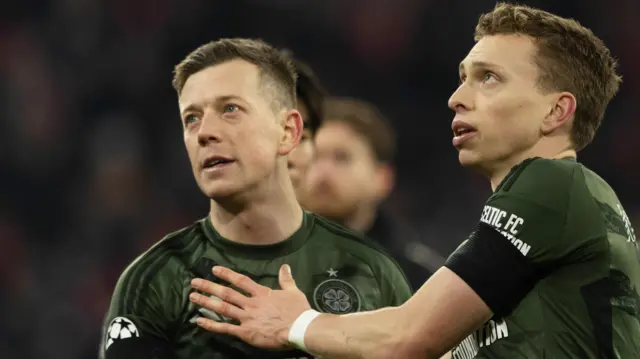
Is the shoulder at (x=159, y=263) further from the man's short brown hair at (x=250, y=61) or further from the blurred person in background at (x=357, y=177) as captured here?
the blurred person in background at (x=357, y=177)

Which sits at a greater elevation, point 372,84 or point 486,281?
point 372,84

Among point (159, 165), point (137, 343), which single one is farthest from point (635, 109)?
point (137, 343)

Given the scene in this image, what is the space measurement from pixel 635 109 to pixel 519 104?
20.8ft

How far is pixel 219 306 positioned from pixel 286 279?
232 mm

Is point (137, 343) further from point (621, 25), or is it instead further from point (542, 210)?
point (621, 25)

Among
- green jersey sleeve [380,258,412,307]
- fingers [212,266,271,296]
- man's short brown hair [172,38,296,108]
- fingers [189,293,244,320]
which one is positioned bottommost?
fingers [189,293,244,320]

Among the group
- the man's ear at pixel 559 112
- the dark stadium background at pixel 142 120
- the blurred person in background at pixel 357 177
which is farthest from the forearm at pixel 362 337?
the dark stadium background at pixel 142 120

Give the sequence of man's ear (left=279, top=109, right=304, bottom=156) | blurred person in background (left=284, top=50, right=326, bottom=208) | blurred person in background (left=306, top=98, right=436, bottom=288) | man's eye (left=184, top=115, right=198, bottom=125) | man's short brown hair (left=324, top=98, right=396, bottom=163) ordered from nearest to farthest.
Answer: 1. man's eye (left=184, top=115, right=198, bottom=125)
2. man's ear (left=279, top=109, right=304, bottom=156)
3. blurred person in background (left=284, top=50, right=326, bottom=208)
4. blurred person in background (left=306, top=98, right=436, bottom=288)
5. man's short brown hair (left=324, top=98, right=396, bottom=163)

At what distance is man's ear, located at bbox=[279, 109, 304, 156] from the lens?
348 centimetres

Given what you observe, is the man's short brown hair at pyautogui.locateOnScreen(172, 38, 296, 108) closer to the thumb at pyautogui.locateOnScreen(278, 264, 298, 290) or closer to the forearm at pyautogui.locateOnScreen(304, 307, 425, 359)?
the thumb at pyautogui.locateOnScreen(278, 264, 298, 290)

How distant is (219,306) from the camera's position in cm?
308

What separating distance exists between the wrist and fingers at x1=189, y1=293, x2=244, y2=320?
0.15 m

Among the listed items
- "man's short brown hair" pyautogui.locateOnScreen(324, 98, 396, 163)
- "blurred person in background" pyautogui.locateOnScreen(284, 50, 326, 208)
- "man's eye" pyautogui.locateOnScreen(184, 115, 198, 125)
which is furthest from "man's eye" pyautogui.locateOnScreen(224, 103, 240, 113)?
"man's short brown hair" pyautogui.locateOnScreen(324, 98, 396, 163)

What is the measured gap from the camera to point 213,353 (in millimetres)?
3143
